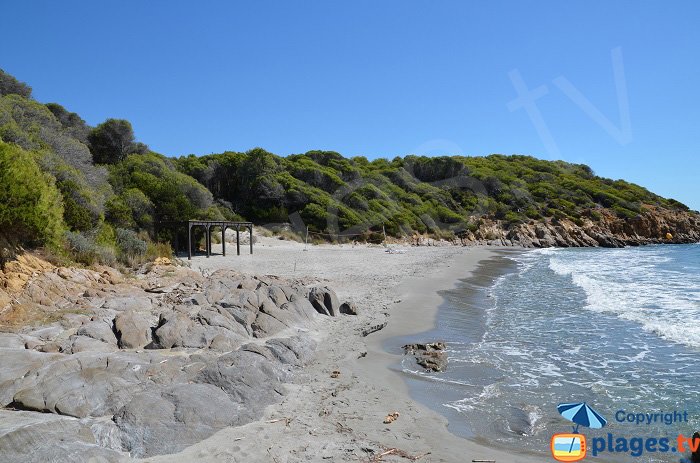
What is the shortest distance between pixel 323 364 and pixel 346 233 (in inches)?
1192

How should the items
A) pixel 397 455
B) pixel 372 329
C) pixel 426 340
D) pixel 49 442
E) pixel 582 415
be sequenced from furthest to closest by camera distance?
pixel 372 329 → pixel 426 340 → pixel 582 415 → pixel 397 455 → pixel 49 442

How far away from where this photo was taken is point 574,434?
5672 mm

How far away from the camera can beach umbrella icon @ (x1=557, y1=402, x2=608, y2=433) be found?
19.4ft

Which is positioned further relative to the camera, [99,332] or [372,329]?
[372,329]

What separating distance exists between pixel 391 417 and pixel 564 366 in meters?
4.17

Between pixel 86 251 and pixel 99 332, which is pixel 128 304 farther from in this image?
pixel 86 251

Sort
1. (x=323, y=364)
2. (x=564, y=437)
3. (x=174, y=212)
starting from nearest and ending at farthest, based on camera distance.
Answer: (x=564, y=437), (x=323, y=364), (x=174, y=212)

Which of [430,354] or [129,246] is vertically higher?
[129,246]

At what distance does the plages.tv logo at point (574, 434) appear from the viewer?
5.17m

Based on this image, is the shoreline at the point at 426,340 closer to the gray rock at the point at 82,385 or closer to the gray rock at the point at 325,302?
the gray rock at the point at 325,302

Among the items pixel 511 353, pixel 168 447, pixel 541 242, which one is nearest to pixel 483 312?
pixel 511 353

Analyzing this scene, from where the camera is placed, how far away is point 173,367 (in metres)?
6.40

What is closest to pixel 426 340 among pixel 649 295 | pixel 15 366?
pixel 15 366

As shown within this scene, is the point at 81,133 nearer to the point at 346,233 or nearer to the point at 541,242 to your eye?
the point at 346,233
